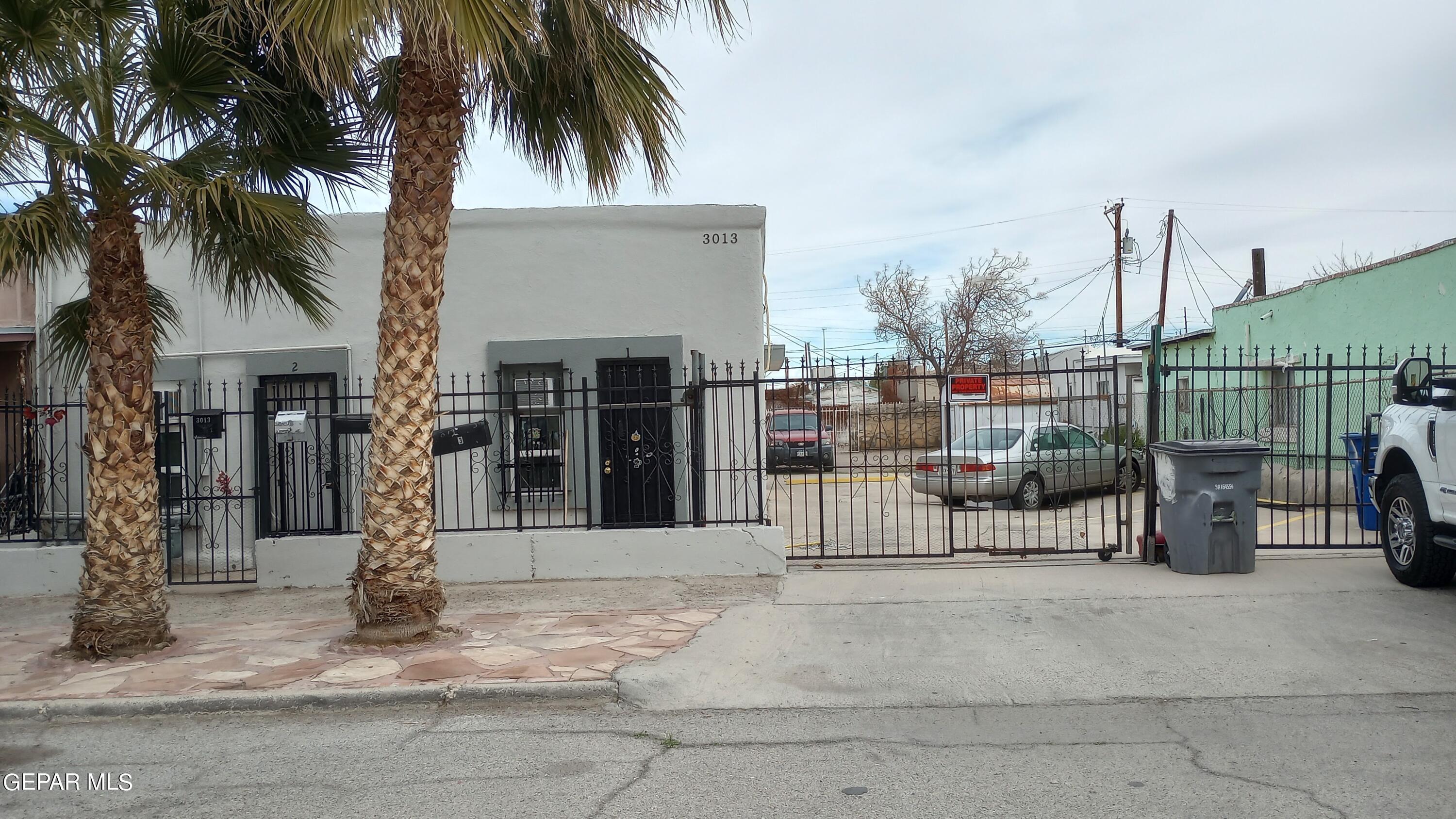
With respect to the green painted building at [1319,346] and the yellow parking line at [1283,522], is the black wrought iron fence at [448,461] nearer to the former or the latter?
the green painted building at [1319,346]

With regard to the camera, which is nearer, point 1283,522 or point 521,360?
point 521,360

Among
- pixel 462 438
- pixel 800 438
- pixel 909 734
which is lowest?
pixel 909 734

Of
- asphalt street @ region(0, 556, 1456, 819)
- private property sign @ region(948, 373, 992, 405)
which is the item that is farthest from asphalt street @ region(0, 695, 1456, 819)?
A: private property sign @ region(948, 373, 992, 405)

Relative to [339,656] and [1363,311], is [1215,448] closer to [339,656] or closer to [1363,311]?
[1363,311]

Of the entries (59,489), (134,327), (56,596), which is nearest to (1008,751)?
(134,327)

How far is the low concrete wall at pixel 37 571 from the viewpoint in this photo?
9766 millimetres

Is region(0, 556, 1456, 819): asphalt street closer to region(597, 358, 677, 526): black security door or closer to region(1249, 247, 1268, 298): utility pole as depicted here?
region(597, 358, 677, 526): black security door

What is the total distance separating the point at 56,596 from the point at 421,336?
582 cm

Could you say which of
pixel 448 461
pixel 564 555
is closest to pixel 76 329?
pixel 448 461

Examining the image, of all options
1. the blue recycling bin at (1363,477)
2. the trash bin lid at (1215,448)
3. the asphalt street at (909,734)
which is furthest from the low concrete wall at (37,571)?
the blue recycling bin at (1363,477)

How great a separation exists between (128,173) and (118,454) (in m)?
1.94

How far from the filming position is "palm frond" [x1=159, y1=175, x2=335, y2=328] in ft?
21.7

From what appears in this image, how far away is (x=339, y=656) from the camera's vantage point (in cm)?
691

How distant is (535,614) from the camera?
812cm
